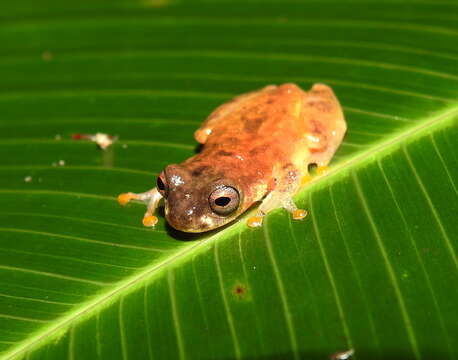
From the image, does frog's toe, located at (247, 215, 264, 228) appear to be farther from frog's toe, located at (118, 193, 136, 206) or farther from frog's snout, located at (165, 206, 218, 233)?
frog's toe, located at (118, 193, 136, 206)

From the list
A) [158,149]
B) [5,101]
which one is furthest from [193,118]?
[5,101]

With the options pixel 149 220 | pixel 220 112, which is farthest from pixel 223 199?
pixel 220 112

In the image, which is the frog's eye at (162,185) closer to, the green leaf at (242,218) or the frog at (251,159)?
the frog at (251,159)

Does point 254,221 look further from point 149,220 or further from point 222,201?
point 149,220

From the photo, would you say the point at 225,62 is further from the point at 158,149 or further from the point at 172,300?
the point at 172,300

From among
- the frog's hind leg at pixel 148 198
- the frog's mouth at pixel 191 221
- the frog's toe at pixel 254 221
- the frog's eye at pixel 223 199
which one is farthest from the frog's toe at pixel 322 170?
the frog's hind leg at pixel 148 198

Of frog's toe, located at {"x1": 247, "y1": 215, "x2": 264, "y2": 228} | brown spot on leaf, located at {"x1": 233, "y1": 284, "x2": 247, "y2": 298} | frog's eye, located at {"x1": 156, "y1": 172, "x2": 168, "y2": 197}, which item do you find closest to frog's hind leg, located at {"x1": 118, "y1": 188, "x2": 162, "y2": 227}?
frog's eye, located at {"x1": 156, "y1": 172, "x2": 168, "y2": 197}
